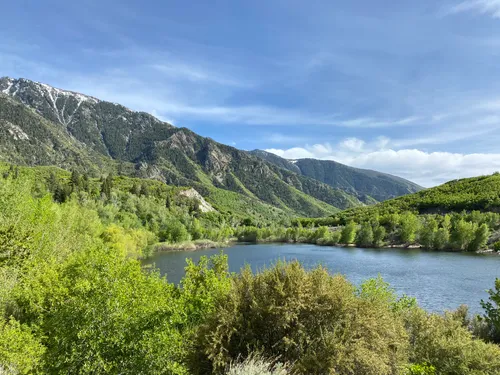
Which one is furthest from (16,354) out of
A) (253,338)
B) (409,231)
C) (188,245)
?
(409,231)

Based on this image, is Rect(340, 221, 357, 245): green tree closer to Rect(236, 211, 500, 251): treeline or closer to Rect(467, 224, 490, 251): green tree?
Rect(236, 211, 500, 251): treeline

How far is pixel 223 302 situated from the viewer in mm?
13836

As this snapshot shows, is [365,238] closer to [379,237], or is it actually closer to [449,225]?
[379,237]

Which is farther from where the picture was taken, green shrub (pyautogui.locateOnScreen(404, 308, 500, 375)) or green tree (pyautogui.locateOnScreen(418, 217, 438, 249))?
green tree (pyautogui.locateOnScreen(418, 217, 438, 249))

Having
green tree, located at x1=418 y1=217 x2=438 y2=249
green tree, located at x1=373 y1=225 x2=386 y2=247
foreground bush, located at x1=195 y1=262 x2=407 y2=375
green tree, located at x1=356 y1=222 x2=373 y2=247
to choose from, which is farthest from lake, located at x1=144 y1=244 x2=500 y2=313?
green tree, located at x1=356 y1=222 x2=373 y2=247

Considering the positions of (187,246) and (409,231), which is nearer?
(187,246)

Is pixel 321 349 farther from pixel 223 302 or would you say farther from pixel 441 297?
pixel 441 297

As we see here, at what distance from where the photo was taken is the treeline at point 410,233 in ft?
374

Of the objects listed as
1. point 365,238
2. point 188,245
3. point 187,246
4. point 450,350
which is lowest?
point 187,246

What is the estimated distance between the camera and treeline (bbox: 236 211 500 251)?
11407cm

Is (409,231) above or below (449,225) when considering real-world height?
below

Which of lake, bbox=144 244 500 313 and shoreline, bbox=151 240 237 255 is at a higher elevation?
lake, bbox=144 244 500 313

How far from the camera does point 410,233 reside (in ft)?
442

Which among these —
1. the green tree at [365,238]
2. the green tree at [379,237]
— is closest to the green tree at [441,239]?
the green tree at [379,237]
